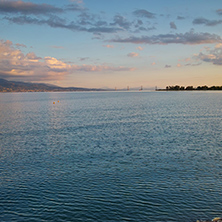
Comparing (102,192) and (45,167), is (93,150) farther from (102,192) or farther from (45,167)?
(102,192)

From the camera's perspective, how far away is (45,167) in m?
36.3

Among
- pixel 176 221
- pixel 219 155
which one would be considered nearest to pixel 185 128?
pixel 219 155

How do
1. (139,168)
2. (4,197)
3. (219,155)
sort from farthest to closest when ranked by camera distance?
(219,155)
(139,168)
(4,197)

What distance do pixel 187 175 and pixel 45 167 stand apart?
20493mm

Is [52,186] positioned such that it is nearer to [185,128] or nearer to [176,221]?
[176,221]

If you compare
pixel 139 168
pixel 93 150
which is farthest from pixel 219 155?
pixel 93 150

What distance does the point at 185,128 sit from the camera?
223 ft

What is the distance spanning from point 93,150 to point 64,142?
10.1 m

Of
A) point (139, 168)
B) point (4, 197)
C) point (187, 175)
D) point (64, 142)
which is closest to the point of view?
point (4, 197)

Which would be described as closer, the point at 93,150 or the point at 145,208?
the point at 145,208

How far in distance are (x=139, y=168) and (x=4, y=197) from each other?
1817 cm

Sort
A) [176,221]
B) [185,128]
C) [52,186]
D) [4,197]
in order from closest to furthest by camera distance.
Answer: [176,221]
[4,197]
[52,186]
[185,128]

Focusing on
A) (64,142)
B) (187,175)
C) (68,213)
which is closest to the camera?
(68,213)

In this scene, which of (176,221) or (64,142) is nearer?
(176,221)
